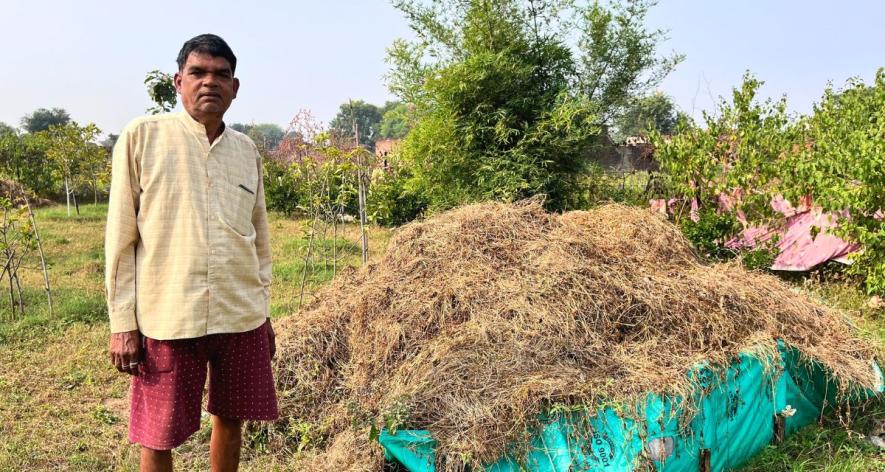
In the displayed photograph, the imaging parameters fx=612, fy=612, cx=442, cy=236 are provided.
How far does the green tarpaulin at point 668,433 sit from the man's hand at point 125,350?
0.96 m

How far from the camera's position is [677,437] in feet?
7.52

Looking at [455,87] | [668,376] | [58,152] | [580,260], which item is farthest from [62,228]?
[668,376]

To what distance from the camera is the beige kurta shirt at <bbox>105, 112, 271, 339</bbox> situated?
177 centimetres

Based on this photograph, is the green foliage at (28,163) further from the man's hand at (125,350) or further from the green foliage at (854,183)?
the green foliage at (854,183)

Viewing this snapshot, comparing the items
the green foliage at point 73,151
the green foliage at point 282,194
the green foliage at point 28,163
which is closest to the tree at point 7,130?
the green foliage at point 28,163

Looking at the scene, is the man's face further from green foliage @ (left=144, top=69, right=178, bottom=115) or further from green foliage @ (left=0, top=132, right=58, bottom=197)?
green foliage @ (left=0, top=132, right=58, bottom=197)

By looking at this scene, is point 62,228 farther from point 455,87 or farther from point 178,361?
point 178,361

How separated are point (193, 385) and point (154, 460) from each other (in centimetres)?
24

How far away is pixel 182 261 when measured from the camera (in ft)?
5.96

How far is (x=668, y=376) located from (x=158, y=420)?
182 cm

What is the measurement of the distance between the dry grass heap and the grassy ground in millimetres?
340

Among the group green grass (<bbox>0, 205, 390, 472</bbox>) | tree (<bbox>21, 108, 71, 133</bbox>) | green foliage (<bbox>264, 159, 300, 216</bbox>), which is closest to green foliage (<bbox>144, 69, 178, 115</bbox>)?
green grass (<bbox>0, 205, 390, 472</bbox>)

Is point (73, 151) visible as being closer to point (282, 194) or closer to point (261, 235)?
point (282, 194)

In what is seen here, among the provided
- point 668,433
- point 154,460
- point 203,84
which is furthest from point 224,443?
point 668,433
